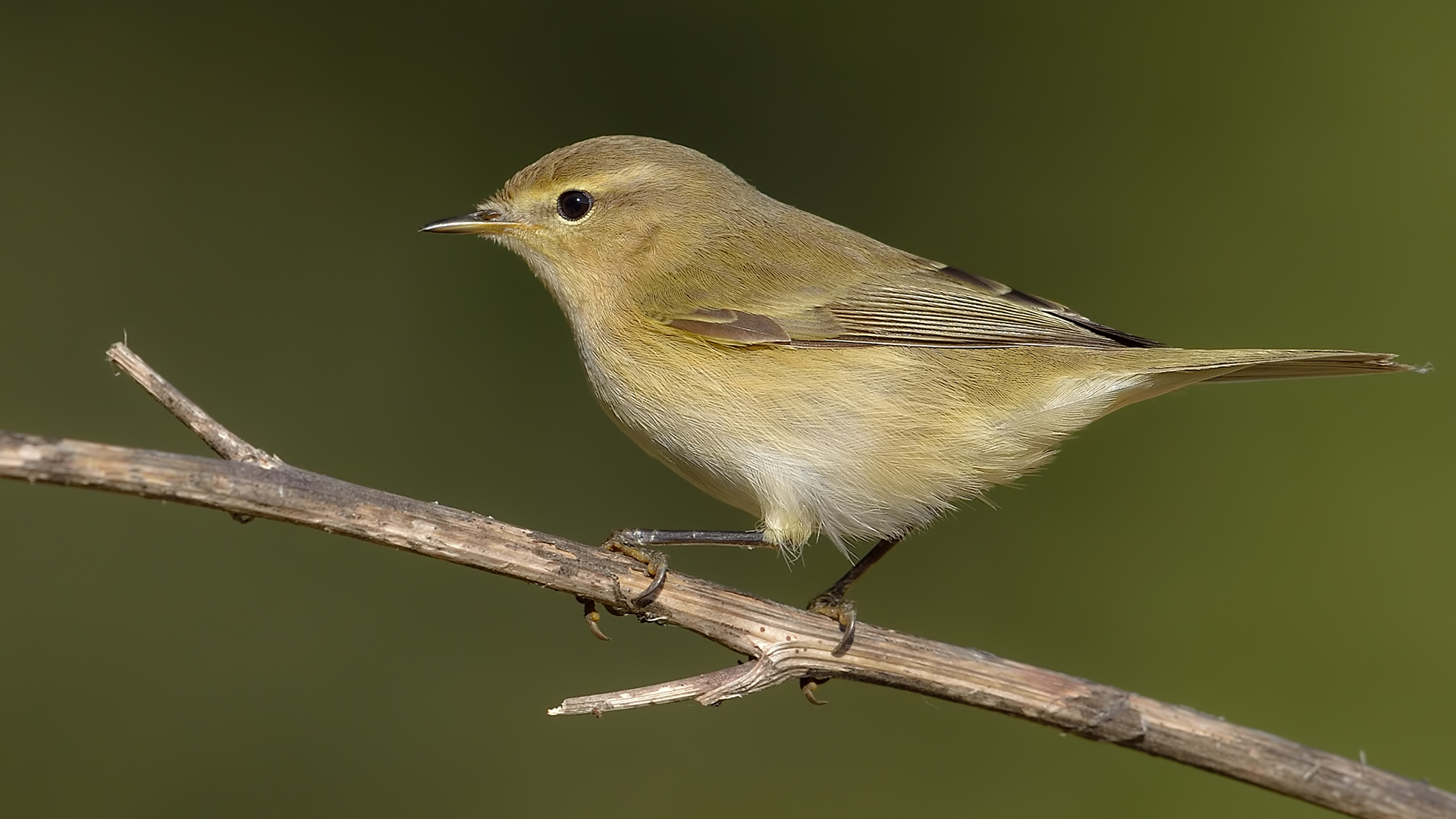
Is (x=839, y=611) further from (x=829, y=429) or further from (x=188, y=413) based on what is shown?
(x=188, y=413)

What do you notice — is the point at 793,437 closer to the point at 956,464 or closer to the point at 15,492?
the point at 956,464

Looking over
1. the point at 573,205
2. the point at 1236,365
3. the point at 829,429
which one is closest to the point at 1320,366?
the point at 1236,365

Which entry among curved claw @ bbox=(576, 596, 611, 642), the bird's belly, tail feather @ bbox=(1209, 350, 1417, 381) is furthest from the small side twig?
tail feather @ bbox=(1209, 350, 1417, 381)

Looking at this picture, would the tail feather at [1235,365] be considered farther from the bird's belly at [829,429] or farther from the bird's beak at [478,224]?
the bird's beak at [478,224]

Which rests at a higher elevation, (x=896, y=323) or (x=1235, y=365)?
(x=896, y=323)

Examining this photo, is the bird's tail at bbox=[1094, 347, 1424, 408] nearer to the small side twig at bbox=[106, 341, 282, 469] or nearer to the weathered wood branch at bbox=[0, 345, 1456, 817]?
the weathered wood branch at bbox=[0, 345, 1456, 817]
